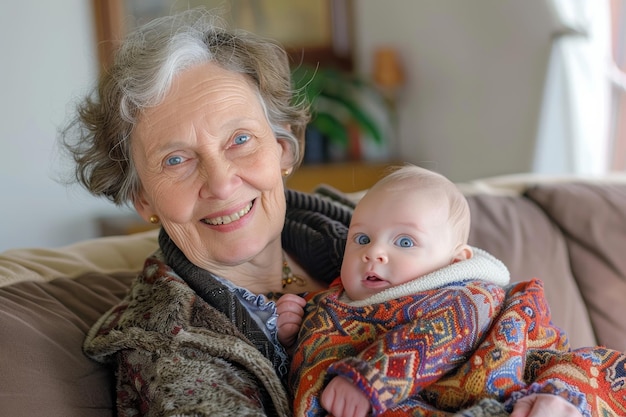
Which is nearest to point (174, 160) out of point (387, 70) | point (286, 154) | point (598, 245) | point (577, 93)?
point (286, 154)

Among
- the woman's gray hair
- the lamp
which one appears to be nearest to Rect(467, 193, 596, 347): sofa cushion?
the woman's gray hair

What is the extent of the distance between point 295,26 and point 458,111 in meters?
1.35

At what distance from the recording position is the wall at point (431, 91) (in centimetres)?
449

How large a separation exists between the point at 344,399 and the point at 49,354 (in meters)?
0.64

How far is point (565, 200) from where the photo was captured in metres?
2.34

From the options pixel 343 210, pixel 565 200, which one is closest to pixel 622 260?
pixel 565 200

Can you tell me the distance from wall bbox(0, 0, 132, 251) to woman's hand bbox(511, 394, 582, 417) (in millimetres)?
3532

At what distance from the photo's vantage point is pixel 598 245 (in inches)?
89.0

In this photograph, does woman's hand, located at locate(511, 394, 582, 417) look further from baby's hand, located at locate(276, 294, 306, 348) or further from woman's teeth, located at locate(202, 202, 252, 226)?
woman's teeth, located at locate(202, 202, 252, 226)

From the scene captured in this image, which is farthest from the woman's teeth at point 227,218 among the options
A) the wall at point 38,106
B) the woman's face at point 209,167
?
the wall at point 38,106

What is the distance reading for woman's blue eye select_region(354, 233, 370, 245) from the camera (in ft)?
5.02

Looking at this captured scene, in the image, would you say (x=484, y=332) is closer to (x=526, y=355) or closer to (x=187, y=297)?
(x=526, y=355)

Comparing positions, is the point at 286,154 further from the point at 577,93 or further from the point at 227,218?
the point at 577,93

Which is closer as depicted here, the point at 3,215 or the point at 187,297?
the point at 187,297
